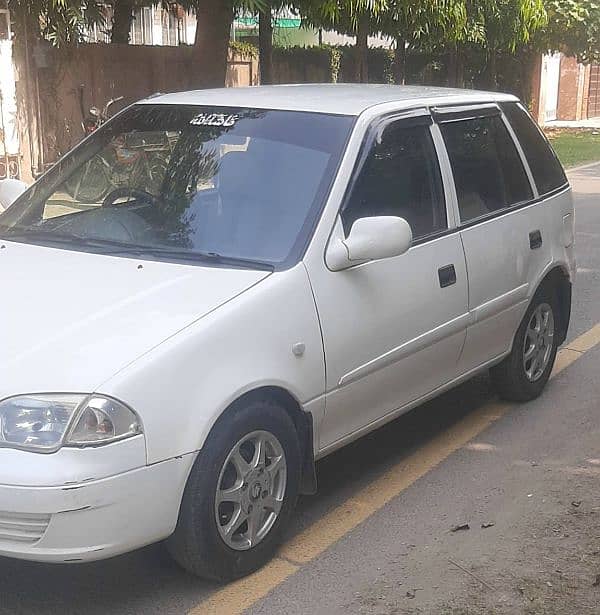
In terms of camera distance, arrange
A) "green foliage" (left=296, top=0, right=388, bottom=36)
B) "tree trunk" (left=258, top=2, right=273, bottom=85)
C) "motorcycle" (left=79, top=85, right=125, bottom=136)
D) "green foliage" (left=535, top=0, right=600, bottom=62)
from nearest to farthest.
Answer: "green foliage" (left=296, top=0, right=388, bottom=36)
"motorcycle" (left=79, top=85, right=125, bottom=136)
"tree trunk" (left=258, top=2, right=273, bottom=85)
"green foliage" (left=535, top=0, right=600, bottom=62)

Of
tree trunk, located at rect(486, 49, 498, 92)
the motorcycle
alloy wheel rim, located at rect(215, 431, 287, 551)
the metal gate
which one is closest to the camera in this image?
alloy wheel rim, located at rect(215, 431, 287, 551)

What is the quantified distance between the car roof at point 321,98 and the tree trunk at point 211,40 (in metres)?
7.65

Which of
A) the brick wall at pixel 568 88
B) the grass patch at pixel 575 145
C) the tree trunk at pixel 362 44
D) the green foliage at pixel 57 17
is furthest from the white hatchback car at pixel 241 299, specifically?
the brick wall at pixel 568 88

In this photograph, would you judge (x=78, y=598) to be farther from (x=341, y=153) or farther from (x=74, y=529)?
(x=341, y=153)

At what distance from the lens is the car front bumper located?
3.10m

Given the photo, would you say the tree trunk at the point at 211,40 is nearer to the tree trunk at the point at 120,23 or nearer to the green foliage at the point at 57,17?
the green foliage at the point at 57,17

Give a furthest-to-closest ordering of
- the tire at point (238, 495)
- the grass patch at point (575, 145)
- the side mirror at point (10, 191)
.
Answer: the grass patch at point (575, 145) < the side mirror at point (10, 191) < the tire at point (238, 495)

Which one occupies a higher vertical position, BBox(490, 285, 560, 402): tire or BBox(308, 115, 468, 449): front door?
BBox(308, 115, 468, 449): front door

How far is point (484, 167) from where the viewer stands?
5238mm

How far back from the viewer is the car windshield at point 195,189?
4121 mm

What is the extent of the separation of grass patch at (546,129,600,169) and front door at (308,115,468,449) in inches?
620

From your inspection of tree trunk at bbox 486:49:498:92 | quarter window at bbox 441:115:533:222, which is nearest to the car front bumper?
quarter window at bbox 441:115:533:222

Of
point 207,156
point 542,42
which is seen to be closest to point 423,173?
point 207,156

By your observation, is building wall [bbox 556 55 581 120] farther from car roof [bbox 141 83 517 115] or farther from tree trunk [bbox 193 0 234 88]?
car roof [bbox 141 83 517 115]
